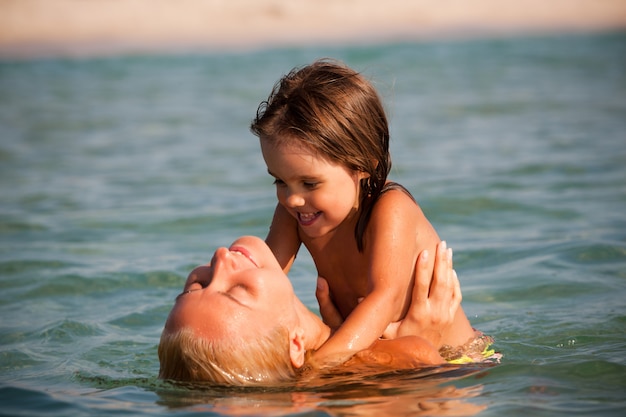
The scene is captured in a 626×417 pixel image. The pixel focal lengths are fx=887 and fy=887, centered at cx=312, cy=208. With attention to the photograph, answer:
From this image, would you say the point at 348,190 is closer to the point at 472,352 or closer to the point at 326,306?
the point at 326,306

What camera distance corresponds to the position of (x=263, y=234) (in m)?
7.33

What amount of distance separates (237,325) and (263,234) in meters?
4.11

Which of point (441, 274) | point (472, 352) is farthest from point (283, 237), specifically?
point (472, 352)

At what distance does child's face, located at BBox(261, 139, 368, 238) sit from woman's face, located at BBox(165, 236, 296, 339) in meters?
0.58

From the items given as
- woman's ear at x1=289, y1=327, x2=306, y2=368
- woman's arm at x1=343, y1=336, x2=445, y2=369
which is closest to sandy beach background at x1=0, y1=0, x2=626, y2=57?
woman's arm at x1=343, y1=336, x2=445, y2=369

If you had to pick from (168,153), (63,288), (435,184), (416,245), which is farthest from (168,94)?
(416,245)

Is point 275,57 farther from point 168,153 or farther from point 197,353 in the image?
point 197,353

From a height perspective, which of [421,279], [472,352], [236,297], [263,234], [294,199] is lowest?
[472,352]

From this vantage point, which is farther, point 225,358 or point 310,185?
point 310,185

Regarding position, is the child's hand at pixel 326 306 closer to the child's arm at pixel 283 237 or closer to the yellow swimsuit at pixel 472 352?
the child's arm at pixel 283 237

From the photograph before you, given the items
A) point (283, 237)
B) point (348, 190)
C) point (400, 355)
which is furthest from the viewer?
point (283, 237)

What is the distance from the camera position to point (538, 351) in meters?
4.39

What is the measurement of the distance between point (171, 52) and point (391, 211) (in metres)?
29.9

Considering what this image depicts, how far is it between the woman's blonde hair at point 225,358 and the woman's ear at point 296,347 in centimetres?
2
